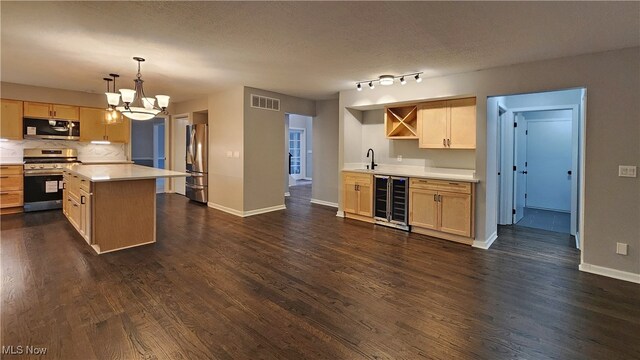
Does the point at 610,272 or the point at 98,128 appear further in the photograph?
the point at 98,128

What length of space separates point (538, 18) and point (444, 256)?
8.71 feet

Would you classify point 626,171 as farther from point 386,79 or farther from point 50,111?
point 50,111

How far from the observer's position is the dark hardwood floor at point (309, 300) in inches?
82.4

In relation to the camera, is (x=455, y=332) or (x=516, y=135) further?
(x=516, y=135)

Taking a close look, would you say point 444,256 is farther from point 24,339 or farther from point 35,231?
point 35,231

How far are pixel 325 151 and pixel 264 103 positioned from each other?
1846mm

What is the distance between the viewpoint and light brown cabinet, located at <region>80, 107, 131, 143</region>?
264 inches

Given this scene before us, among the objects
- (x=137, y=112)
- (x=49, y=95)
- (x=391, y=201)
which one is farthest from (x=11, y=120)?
(x=391, y=201)

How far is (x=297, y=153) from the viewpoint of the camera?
41.4 ft

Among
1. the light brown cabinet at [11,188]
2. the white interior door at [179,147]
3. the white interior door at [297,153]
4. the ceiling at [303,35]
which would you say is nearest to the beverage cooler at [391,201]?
the ceiling at [303,35]

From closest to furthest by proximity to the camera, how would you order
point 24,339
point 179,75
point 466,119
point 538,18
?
1. point 24,339
2. point 538,18
3. point 466,119
4. point 179,75

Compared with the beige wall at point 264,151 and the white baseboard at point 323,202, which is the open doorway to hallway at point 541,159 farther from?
the beige wall at point 264,151

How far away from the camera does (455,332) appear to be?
2264 mm

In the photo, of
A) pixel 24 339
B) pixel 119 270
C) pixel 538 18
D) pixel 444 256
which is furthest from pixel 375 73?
pixel 24 339
